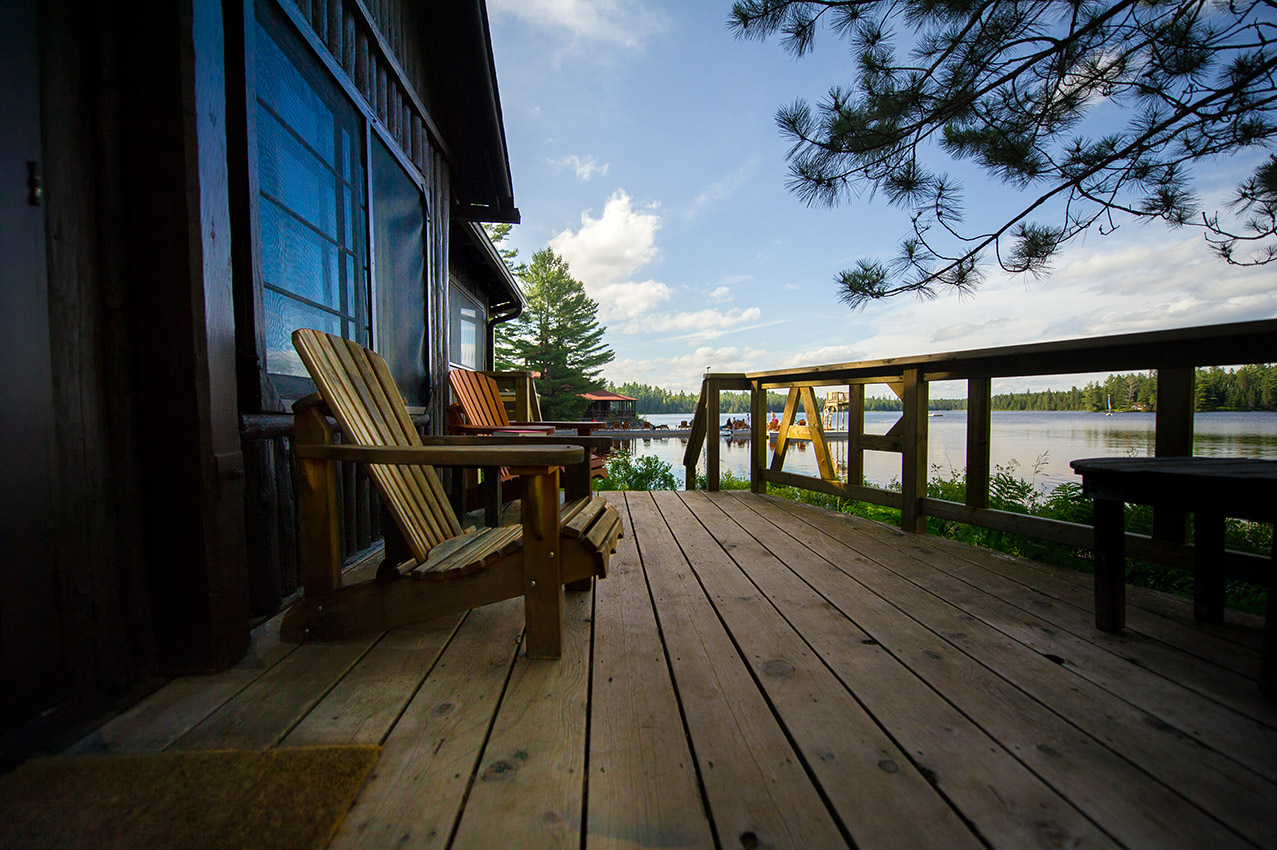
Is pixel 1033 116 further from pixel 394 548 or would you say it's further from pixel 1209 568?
pixel 394 548

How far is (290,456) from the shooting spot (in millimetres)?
1809

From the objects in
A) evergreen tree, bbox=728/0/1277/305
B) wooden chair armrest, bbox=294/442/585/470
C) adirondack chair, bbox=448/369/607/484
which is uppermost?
evergreen tree, bbox=728/0/1277/305

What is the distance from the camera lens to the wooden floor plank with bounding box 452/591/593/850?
77cm

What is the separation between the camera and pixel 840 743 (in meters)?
0.98

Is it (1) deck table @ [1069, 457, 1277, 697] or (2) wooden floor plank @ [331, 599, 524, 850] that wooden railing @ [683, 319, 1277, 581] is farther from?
(2) wooden floor plank @ [331, 599, 524, 850]

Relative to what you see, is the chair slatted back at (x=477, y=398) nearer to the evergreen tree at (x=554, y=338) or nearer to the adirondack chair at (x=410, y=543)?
the adirondack chair at (x=410, y=543)

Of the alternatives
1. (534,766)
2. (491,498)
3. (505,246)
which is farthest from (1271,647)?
(505,246)

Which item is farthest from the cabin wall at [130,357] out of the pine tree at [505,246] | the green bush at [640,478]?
the pine tree at [505,246]

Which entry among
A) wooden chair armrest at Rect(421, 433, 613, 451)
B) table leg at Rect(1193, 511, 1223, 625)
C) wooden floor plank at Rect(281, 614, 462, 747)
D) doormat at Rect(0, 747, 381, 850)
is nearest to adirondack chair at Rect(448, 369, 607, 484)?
wooden chair armrest at Rect(421, 433, 613, 451)

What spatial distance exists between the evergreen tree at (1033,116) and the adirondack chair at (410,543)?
119 inches

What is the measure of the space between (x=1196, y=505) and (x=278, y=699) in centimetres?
221

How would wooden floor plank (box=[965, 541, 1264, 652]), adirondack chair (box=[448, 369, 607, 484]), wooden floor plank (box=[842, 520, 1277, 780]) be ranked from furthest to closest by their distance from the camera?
adirondack chair (box=[448, 369, 607, 484])
wooden floor plank (box=[965, 541, 1264, 652])
wooden floor plank (box=[842, 520, 1277, 780])

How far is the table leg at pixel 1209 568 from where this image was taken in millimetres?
1490

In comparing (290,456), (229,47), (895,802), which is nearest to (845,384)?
(895,802)
